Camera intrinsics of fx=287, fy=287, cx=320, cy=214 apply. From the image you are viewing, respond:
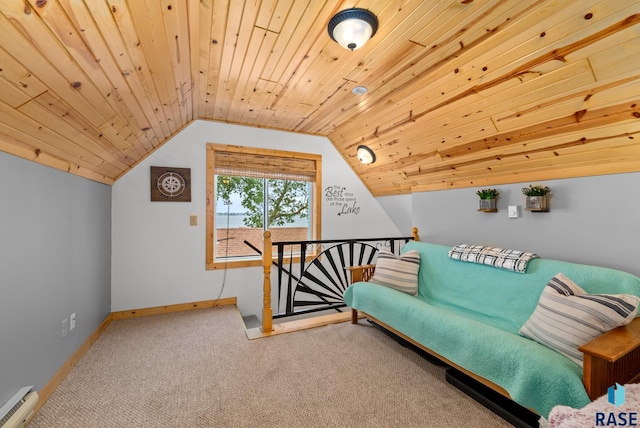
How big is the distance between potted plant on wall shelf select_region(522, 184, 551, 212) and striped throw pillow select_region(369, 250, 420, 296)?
103cm

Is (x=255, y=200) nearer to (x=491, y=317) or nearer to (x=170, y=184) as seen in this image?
(x=170, y=184)

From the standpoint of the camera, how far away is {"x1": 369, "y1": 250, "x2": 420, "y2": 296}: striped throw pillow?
2.63 meters

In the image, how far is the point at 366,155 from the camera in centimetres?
358

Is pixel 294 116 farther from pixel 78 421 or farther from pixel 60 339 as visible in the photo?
pixel 78 421

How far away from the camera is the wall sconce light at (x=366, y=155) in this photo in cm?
353

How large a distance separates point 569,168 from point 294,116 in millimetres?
2510

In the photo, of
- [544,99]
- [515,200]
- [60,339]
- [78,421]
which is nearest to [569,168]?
[515,200]

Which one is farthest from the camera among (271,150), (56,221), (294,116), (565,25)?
(271,150)

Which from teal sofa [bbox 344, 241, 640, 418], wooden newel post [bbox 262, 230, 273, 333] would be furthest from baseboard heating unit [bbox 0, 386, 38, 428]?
teal sofa [bbox 344, 241, 640, 418]

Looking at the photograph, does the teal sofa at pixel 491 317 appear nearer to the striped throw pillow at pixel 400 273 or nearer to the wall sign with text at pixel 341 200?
the striped throw pillow at pixel 400 273

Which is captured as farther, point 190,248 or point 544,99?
point 190,248

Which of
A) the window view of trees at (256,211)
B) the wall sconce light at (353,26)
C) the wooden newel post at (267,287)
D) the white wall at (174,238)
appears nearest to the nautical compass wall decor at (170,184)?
the white wall at (174,238)

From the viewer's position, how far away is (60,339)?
1.89 meters

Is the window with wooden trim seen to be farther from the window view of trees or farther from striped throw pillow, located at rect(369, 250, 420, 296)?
striped throw pillow, located at rect(369, 250, 420, 296)
